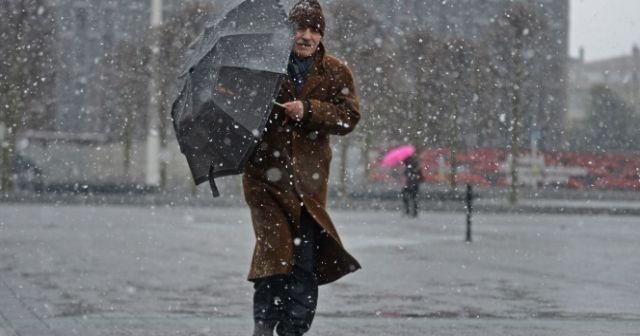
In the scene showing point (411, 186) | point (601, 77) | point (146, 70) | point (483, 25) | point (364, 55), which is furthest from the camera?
point (601, 77)

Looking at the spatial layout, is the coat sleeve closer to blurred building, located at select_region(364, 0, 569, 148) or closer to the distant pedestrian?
the distant pedestrian

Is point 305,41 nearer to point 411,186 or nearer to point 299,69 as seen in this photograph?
point 299,69

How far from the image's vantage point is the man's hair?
6.19 m

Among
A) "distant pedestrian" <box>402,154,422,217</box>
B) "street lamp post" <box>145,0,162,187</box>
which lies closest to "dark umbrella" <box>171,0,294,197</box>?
"distant pedestrian" <box>402,154,422,217</box>

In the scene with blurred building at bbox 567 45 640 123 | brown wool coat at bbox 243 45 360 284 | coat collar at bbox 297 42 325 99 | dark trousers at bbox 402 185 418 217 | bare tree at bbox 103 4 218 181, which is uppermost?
blurred building at bbox 567 45 640 123

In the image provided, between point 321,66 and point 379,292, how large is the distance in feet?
15.3

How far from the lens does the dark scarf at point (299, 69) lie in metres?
6.29

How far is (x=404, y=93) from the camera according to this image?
4328 centimetres

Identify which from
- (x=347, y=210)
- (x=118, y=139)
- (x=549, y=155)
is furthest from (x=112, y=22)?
(x=347, y=210)

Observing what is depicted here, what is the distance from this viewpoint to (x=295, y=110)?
601 centimetres

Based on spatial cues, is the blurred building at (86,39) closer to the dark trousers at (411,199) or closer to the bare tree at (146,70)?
the bare tree at (146,70)

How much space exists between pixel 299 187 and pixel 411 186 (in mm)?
22436

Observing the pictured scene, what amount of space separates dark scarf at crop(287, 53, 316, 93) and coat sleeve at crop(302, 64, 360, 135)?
12cm

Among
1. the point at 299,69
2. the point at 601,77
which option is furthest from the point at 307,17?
the point at 601,77
